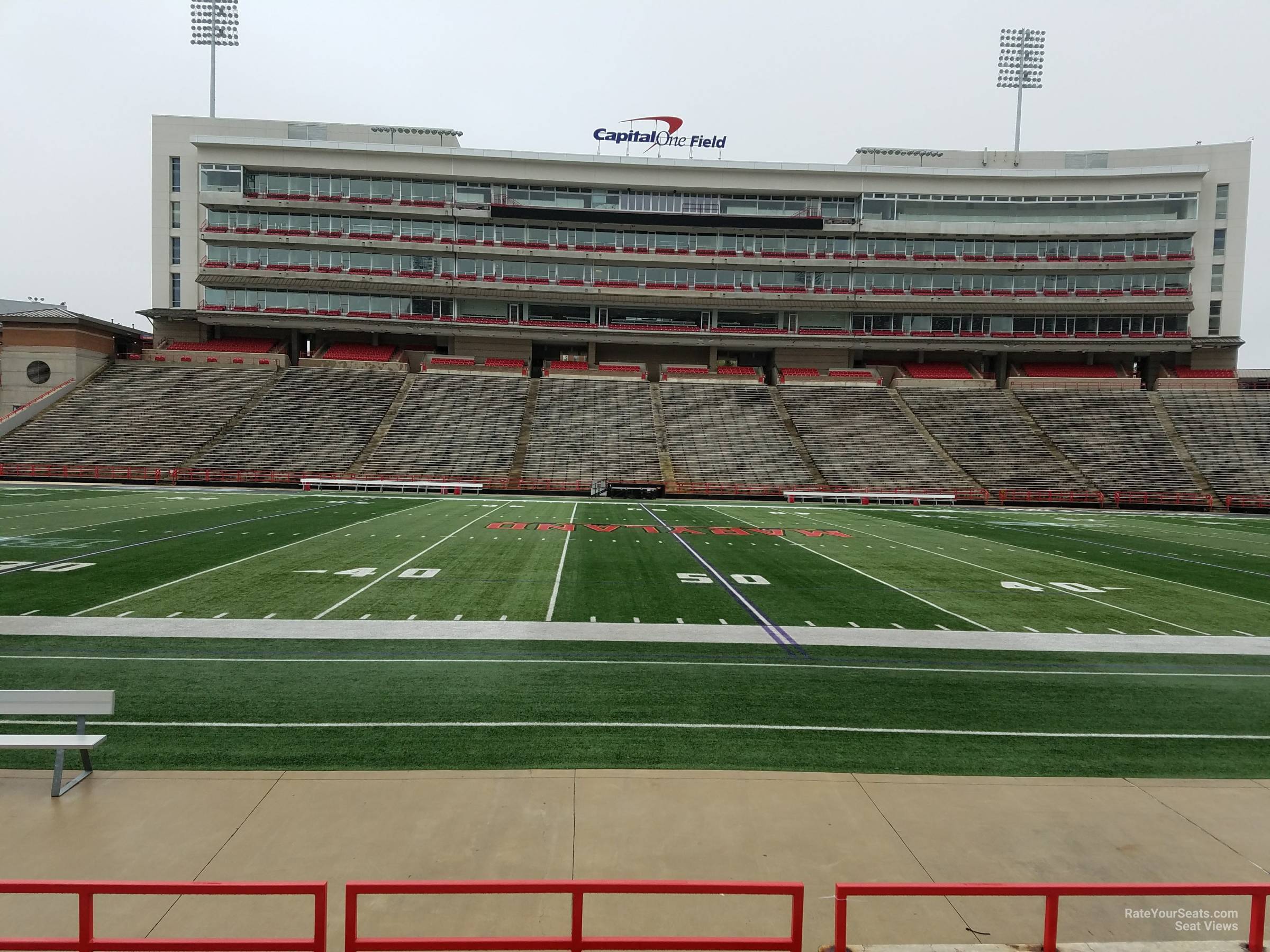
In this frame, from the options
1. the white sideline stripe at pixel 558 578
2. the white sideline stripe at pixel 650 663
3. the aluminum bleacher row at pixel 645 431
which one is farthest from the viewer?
the aluminum bleacher row at pixel 645 431

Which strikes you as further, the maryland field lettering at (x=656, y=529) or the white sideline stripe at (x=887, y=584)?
the maryland field lettering at (x=656, y=529)

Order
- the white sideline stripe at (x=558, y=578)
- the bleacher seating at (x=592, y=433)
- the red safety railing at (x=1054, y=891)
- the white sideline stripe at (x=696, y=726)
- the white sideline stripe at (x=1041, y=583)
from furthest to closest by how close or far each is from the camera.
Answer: the bleacher seating at (x=592, y=433) → the white sideline stripe at (x=1041, y=583) → the white sideline stripe at (x=558, y=578) → the white sideline stripe at (x=696, y=726) → the red safety railing at (x=1054, y=891)

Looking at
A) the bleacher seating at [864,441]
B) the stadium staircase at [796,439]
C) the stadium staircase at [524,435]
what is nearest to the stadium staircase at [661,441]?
the stadium staircase at [524,435]

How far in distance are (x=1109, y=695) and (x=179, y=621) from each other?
1460 cm

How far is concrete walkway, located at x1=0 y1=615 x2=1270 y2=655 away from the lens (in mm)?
11430

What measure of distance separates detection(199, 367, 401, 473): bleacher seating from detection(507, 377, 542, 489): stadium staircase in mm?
10050

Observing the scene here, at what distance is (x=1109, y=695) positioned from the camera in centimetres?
955

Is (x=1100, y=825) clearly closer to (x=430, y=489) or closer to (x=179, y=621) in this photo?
(x=179, y=621)

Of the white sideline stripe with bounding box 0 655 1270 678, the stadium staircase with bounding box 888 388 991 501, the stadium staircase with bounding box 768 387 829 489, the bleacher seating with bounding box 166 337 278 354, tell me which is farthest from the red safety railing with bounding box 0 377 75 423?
the stadium staircase with bounding box 888 388 991 501

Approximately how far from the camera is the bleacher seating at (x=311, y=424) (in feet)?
141

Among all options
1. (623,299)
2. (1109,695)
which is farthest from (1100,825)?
(623,299)

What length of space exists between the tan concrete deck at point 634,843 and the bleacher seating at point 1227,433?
4857 centimetres

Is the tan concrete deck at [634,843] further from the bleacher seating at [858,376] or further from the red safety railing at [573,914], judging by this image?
the bleacher seating at [858,376]

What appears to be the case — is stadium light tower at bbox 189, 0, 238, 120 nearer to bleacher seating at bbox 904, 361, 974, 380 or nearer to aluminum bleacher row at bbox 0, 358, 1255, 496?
aluminum bleacher row at bbox 0, 358, 1255, 496
